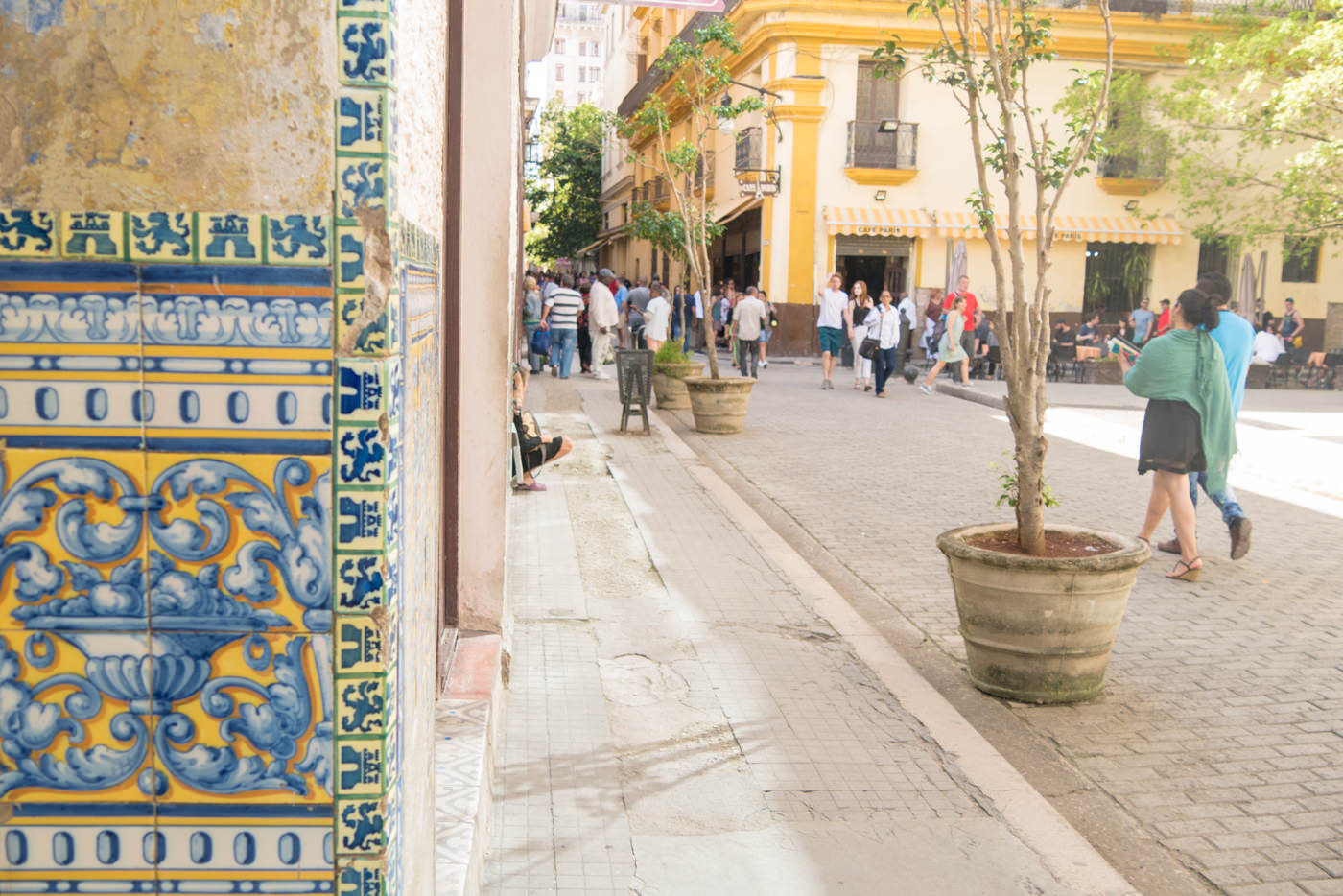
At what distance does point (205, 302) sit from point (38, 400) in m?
0.21

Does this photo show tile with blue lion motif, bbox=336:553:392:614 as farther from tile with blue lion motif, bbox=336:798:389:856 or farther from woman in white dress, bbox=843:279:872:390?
woman in white dress, bbox=843:279:872:390

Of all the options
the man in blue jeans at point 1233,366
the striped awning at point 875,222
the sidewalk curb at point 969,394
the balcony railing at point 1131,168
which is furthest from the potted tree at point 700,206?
the balcony railing at point 1131,168

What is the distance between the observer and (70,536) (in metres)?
1.37

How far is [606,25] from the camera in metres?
58.2

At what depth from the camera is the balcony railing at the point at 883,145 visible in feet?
93.8

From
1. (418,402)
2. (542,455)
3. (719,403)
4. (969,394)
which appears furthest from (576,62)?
(418,402)

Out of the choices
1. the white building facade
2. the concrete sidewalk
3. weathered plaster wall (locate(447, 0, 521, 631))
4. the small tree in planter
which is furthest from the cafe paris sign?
the white building facade

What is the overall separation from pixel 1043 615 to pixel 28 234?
4.22 meters

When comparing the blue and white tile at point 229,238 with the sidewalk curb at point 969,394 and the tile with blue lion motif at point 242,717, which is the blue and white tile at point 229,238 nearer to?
the tile with blue lion motif at point 242,717

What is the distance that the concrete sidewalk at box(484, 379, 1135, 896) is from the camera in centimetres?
343

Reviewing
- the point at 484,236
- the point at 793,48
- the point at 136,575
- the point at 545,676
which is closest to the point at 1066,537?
the point at 545,676

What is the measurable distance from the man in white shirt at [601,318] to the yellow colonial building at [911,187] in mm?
8850

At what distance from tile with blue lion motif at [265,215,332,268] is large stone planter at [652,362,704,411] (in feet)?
46.9

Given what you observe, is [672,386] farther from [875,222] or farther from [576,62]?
[576,62]
